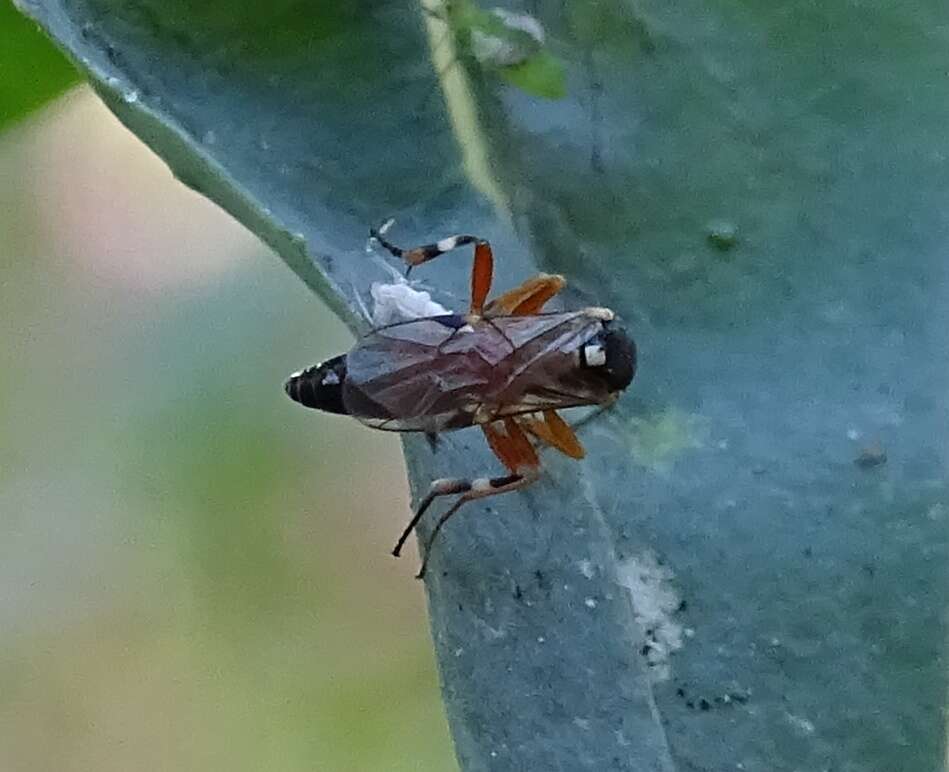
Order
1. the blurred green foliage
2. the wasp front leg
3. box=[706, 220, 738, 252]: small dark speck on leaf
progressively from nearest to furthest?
box=[706, 220, 738, 252]: small dark speck on leaf → the wasp front leg → the blurred green foliage

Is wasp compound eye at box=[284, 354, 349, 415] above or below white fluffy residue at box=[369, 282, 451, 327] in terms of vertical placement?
below

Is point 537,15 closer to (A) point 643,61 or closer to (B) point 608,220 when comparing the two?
(A) point 643,61

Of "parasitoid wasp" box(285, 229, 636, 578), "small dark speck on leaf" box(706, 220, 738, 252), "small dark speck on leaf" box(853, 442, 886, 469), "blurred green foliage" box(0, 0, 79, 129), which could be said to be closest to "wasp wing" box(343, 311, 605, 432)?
"parasitoid wasp" box(285, 229, 636, 578)

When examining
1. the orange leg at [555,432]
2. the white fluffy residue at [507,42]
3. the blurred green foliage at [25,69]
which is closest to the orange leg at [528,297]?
the orange leg at [555,432]

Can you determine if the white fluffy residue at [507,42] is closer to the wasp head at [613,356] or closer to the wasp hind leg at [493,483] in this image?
the wasp head at [613,356]

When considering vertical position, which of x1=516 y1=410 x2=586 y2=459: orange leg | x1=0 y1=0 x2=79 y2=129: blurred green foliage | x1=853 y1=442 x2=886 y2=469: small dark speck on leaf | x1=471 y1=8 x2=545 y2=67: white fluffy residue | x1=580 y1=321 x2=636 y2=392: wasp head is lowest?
x1=516 y1=410 x2=586 y2=459: orange leg

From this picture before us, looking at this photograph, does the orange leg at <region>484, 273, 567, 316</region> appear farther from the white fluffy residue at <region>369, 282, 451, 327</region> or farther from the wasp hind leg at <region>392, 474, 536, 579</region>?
the wasp hind leg at <region>392, 474, 536, 579</region>
